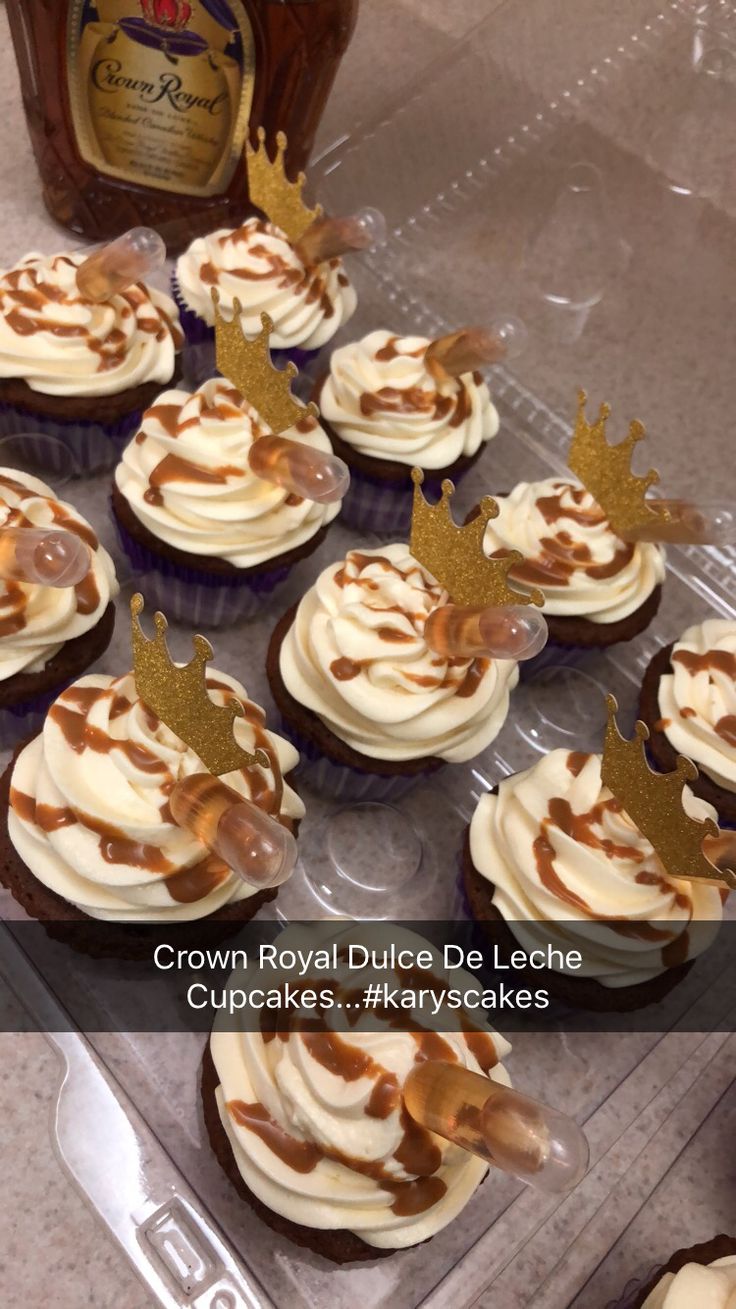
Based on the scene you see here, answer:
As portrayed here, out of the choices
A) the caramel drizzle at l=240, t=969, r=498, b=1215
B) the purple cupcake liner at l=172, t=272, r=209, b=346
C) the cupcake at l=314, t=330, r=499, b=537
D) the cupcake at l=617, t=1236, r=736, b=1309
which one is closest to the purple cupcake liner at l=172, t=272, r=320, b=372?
the purple cupcake liner at l=172, t=272, r=209, b=346

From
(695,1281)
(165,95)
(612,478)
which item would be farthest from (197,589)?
(695,1281)

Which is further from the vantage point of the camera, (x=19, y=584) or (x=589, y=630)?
(x=589, y=630)

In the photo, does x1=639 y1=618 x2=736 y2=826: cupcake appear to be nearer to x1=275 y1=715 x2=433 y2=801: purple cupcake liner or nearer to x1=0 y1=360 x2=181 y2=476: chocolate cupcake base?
x1=275 y1=715 x2=433 y2=801: purple cupcake liner

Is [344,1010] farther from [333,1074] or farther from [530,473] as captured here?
[530,473]

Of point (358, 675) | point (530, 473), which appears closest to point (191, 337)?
point (530, 473)

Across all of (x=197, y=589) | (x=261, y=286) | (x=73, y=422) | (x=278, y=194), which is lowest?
(x=197, y=589)

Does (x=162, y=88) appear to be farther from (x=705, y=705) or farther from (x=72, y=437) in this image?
(x=705, y=705)
